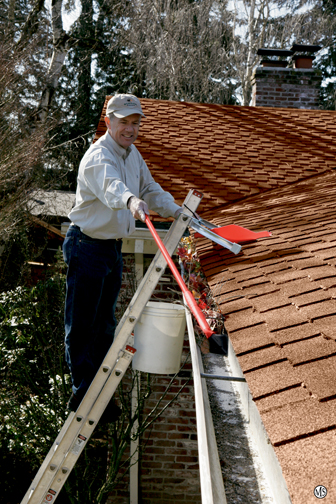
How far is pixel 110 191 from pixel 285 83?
23.8ft

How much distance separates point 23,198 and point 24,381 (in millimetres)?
5364

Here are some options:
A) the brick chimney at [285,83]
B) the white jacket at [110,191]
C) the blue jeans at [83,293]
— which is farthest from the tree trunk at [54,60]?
the blue jeans at [83,293]

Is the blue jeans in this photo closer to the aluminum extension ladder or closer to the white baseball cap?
the aluminum extension ladder

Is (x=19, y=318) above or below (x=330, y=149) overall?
below

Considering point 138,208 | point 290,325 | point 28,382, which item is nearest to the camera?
point 290,325

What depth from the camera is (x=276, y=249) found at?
2730mm

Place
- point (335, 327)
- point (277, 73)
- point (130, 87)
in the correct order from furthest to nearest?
1. point (130, 87)
2. point (277, 73)
3. point (335, 327)

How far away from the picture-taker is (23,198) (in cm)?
1121

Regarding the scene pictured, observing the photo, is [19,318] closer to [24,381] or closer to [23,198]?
[24,381]

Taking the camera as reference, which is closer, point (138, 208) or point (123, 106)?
point (138, 208)

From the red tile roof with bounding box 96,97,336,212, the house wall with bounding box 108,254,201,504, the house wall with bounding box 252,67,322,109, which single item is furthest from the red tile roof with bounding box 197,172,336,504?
the house wall with bounding box 252,67,322,109

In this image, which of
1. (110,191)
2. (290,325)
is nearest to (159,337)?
(110,191)

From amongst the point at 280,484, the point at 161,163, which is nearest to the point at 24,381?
the point at 161,163

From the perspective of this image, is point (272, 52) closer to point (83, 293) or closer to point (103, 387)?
point (83, 293)
